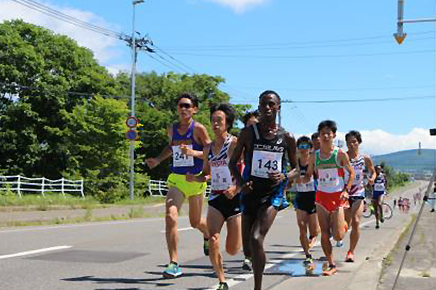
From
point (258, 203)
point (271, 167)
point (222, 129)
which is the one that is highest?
point (222, 129)

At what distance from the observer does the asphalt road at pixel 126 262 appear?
21.1ft

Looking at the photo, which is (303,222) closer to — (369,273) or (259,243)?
(369,273)

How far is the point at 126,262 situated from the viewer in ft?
26.6

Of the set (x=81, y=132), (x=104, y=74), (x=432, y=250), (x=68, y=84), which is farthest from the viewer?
(x=104, y=74)

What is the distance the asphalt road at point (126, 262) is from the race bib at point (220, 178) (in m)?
1.14

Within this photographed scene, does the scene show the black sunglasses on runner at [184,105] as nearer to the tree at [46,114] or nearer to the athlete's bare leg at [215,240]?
the athlete's bare leg at [215,240]

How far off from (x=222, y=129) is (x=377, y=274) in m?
2.66

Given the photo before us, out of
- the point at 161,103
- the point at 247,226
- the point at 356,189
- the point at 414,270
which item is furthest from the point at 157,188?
the point at 247,226

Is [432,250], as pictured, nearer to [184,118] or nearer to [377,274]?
[377,274]

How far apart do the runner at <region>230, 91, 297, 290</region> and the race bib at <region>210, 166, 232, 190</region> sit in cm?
66

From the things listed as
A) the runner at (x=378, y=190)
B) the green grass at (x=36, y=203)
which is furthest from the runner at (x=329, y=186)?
the green grass at (x=36, y=203)

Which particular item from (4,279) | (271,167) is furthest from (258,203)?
(4,279)

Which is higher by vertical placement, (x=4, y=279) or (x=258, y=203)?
(x=258, y=203)

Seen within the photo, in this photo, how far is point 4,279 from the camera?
633 centimetres
